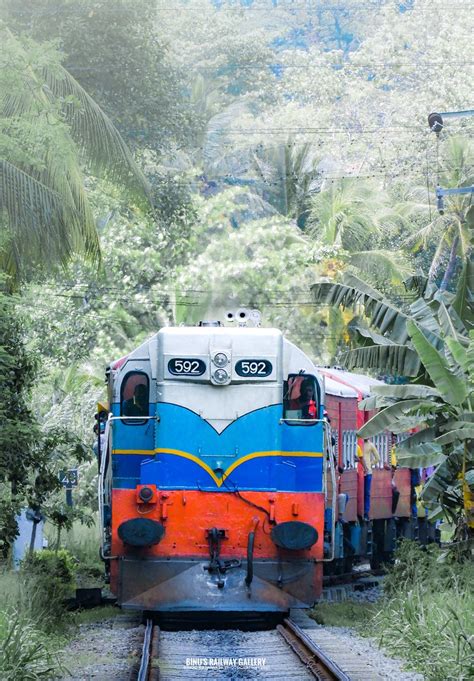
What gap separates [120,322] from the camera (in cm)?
3856

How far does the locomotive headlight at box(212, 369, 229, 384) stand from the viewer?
13.9m

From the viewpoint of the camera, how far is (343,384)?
2011 cm

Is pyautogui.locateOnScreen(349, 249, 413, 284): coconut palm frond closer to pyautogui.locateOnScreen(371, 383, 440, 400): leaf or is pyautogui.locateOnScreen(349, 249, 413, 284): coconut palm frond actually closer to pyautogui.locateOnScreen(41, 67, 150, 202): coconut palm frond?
pyautogui.locateOnScreen(41, 67, 150, 202): coconut palm frond

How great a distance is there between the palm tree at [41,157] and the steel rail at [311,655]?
552cm

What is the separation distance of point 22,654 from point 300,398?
5172 mm

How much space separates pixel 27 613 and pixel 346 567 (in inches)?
400

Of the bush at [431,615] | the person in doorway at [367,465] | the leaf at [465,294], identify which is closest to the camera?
the bush at [431,615]

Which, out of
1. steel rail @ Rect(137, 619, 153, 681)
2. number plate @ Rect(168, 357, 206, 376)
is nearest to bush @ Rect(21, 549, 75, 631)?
steel rail @ Rect(137, 619, 153, 681)

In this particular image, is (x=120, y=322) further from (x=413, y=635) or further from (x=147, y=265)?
(x=413, y=635)

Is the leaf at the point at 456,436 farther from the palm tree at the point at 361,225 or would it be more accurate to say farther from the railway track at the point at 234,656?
the palm tree at the point at 361,225

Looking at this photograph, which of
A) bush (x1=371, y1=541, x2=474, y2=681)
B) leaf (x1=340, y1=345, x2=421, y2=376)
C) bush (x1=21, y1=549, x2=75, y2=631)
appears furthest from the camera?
leaf (x1=340, y1=345, x2=421, y2=376)

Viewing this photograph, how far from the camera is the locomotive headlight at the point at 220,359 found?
1396cm

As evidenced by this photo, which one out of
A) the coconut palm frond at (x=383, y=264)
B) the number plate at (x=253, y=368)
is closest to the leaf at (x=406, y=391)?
the number plate at (x=253, y=368)

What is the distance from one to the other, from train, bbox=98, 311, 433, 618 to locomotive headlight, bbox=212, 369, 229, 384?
12mm
